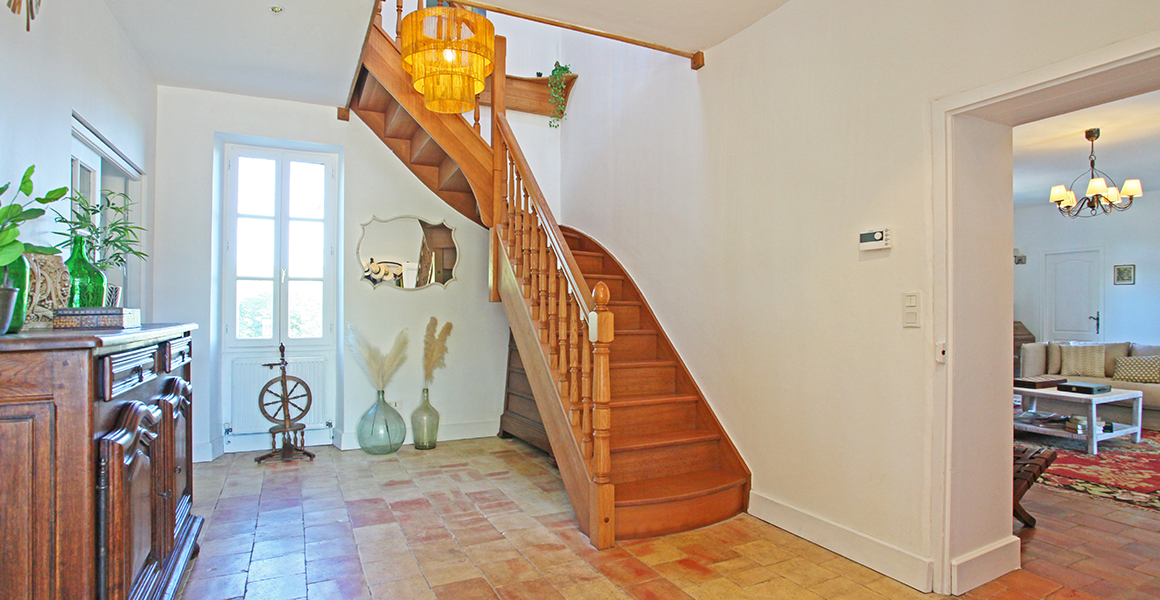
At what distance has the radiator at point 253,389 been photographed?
4977 millimetres

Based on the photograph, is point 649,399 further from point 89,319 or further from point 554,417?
point 89,319

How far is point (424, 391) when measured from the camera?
Answer: 17.0ft

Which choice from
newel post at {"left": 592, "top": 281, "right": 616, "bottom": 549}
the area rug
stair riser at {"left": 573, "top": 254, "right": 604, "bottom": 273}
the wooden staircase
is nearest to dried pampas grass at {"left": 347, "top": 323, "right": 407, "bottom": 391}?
the wooden staircase

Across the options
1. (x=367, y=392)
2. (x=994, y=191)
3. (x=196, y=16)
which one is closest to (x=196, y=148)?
(x=196, y=16)

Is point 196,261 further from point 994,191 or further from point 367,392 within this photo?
point 994,191

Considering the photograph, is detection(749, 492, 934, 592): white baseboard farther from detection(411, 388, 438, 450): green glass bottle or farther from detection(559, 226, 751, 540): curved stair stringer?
detection(411, 388, 438, 450): green glass bottle

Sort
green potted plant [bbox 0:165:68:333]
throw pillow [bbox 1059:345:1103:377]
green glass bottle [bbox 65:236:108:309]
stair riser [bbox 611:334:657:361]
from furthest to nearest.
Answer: throw pillow [bbox 1059:345:1103:377], stair riser [bbox 611:334:657:361], green glass bottle [bbox 65:236:108:309], green potted plant [bbox 0:165:68:333]

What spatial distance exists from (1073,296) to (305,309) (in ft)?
33.7

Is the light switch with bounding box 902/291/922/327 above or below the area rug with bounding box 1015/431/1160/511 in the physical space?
above

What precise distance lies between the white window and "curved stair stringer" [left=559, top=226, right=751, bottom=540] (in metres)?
2.66

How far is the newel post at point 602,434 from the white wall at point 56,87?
95.3 inches

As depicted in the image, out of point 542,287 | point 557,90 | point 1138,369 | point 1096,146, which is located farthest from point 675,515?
point 1138,369

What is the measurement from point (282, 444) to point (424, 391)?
117cm

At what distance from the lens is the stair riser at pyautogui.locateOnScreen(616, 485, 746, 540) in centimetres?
310
